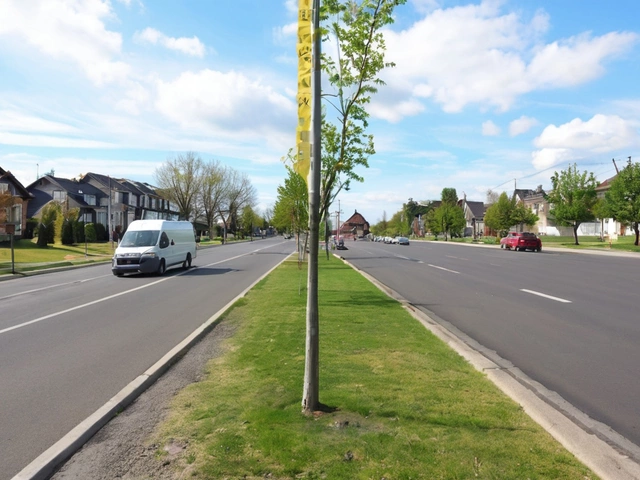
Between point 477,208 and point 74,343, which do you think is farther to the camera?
point 477,208

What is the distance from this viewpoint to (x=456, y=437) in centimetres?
403

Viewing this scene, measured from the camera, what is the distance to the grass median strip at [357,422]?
3566mm

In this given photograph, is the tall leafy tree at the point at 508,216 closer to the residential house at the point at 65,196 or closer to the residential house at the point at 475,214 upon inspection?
the residential house at the point at 475,214

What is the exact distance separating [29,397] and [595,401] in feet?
19.4

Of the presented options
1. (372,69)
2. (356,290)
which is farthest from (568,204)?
(372,69)

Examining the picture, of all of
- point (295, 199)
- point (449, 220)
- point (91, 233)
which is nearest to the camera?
point (295, 199)

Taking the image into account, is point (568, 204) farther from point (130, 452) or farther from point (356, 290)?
point (130, 452)

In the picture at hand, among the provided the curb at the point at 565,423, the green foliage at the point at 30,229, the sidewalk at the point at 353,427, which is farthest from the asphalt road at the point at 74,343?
the green foliage at the point at 30,229

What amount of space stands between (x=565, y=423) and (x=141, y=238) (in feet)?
63.7

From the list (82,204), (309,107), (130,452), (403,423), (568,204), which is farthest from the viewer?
(82,204)

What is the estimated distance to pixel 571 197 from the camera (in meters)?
56.5

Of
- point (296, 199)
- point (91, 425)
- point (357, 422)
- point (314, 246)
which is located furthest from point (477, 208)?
point (91, 425)

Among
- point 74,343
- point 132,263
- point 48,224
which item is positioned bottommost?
point 74,343

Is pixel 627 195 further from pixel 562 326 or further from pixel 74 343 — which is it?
pixel 74 343
